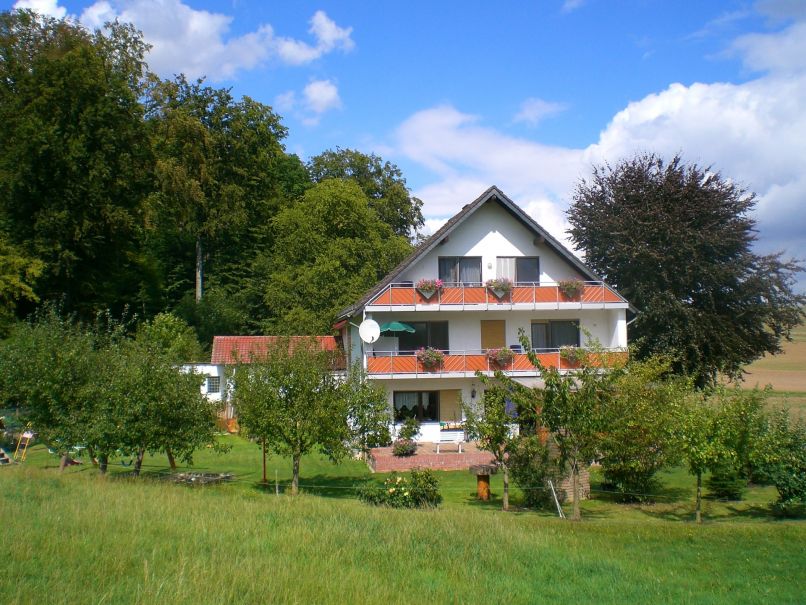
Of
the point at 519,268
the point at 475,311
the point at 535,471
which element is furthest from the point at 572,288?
the point at 535,471

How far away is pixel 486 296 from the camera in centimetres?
3117

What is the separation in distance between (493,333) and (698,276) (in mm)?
10688

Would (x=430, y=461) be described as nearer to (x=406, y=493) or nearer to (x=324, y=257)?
(x=406, y=493)

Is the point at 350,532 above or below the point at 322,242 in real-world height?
below

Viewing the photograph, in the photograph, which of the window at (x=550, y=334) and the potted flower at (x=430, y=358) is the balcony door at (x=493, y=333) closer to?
the window at (x=550, y=334)

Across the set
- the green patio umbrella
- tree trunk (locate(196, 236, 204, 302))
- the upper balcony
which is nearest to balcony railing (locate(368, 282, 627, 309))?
the upper balcony

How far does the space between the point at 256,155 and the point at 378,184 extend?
994 cm

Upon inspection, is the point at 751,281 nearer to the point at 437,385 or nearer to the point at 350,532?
the point at 437,385

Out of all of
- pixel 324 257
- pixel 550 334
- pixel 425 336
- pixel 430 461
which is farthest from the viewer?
pixel 324 257

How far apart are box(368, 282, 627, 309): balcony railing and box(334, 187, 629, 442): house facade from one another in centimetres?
4

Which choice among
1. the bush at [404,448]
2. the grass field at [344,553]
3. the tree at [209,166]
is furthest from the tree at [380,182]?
the grass field at [344,553]

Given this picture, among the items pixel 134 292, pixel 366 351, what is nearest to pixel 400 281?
pixel 366 351

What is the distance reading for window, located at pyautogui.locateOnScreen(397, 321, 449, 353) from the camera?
106 ft

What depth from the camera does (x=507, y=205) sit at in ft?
104
